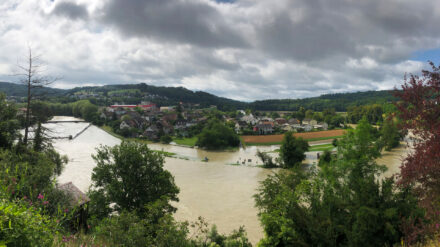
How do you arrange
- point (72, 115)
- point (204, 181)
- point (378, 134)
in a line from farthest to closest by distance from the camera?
point (72, 115) → point (378, 134) → point (204, 181)

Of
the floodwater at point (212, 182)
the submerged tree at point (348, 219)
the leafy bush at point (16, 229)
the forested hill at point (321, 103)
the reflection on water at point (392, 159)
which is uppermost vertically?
the forested hill at point (321, 103)

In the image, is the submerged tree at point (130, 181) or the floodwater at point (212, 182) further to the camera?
the floodwater at point (212, 182)

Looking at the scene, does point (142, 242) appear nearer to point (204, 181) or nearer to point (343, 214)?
point (343, 214)

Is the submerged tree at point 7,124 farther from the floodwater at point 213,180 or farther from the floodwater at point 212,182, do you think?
the floodwater at point 212,182

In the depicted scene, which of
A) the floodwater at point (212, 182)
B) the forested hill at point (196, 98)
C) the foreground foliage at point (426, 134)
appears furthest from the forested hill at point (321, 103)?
the foreground foliage at point (426, 134)

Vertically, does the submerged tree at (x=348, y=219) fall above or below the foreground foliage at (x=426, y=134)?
below

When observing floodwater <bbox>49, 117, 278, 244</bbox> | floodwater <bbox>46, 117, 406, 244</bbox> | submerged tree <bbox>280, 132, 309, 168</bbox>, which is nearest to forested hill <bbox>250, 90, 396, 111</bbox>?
floodwater <bbox>46, 117, 406, 244</bbox>

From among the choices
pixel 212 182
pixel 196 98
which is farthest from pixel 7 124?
pixel 196 98

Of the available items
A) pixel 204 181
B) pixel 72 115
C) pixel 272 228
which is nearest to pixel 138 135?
pixel 204 181
